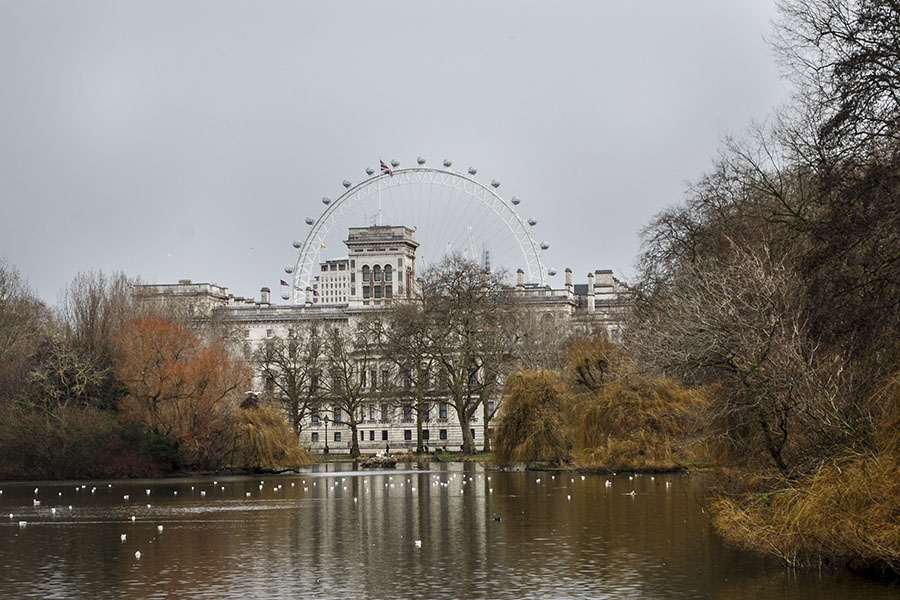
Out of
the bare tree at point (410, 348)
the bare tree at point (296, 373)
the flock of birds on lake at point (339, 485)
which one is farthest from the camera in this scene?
the bare tree at point (296, 373)

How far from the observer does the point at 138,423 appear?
216 feet

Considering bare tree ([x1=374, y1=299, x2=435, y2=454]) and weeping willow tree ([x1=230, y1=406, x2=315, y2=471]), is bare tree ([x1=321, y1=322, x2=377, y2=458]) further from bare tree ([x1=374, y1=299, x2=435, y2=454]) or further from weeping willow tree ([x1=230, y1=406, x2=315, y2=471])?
weeping willow tree ([x1=230, y1=406, x2=315, y2=471])

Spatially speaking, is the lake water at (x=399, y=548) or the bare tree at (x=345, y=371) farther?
the bare tree at (x=345, y=371)

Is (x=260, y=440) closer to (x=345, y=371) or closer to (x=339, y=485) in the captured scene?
(x=339, y=485)

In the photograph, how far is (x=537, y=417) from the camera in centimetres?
6041

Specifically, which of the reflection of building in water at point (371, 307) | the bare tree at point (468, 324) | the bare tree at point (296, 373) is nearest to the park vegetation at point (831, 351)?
the bare tree at point (468, 324)

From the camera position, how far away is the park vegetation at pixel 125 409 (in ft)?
212

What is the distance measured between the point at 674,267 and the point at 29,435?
111ft

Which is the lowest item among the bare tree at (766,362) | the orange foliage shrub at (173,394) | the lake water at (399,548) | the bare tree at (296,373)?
the lake water at (399,548)

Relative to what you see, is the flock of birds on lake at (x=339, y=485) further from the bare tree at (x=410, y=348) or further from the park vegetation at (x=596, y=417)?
the bare tree at (x=410, y=348)

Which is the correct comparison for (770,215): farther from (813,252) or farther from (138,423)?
(138,423)

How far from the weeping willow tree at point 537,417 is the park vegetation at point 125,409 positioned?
15.4 meters

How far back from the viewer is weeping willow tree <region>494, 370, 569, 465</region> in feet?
197

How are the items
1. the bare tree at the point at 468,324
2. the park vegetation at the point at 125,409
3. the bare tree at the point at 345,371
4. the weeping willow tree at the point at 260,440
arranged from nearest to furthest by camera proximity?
the park vegetation at the point at 125,409
the weeping willow tree at the point at 260,440
the bare tree at the point at 468,324
the bare tree at the point at 345,371
